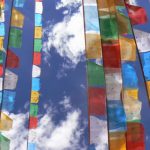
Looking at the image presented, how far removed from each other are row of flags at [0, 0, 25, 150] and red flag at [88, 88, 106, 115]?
699 mm

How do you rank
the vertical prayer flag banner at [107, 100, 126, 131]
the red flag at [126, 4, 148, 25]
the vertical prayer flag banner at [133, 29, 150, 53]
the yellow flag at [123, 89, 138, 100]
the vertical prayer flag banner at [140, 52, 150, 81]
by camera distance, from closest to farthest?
the vertical prayer flag banner at [107, 100, 126, 131] → the yellow flag at [123, 89, 138, 100] → the vertical prayer flag banner at [140, 52, 150, 81] → the vertical prayer flag banner at [133, 29, 150, 53] → the red flag at [126, 4, 148, 25]

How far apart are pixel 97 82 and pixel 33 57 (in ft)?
2.17

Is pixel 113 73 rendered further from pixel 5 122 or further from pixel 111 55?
pixel 5 122

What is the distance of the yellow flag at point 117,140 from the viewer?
3594mm

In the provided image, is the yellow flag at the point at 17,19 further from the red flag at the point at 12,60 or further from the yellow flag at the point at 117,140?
the yellow flag at the point at 117,140

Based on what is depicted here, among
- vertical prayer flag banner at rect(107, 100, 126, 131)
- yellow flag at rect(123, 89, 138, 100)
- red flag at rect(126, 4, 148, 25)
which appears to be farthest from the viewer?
red flag at rect(126, 4, 148, 25)

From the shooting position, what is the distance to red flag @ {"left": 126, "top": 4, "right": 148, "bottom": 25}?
4.17 meters

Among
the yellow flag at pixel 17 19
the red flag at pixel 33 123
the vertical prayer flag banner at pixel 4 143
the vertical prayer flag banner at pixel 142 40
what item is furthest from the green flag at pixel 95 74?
the vertical prayer flag banner at pixel 4 143

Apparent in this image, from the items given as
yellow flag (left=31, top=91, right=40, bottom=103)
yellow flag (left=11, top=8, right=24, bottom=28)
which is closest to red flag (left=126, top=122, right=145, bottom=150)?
yellow flag (left=31, top=91, right=40, bottom=103)

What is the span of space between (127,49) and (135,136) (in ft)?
2.87

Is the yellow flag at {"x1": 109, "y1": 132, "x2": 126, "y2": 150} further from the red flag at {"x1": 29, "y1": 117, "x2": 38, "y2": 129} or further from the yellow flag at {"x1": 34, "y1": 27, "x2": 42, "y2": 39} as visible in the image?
the yellow flag at {"x1": 34, "y1": 27, "x2": 42, "y2": 39}

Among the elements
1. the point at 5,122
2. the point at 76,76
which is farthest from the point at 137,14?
the point at 5,122

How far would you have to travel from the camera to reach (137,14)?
4.21 metres

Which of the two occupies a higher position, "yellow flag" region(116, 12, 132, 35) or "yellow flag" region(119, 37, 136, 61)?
"yellow flag" region(116, 12, 132, 35)
